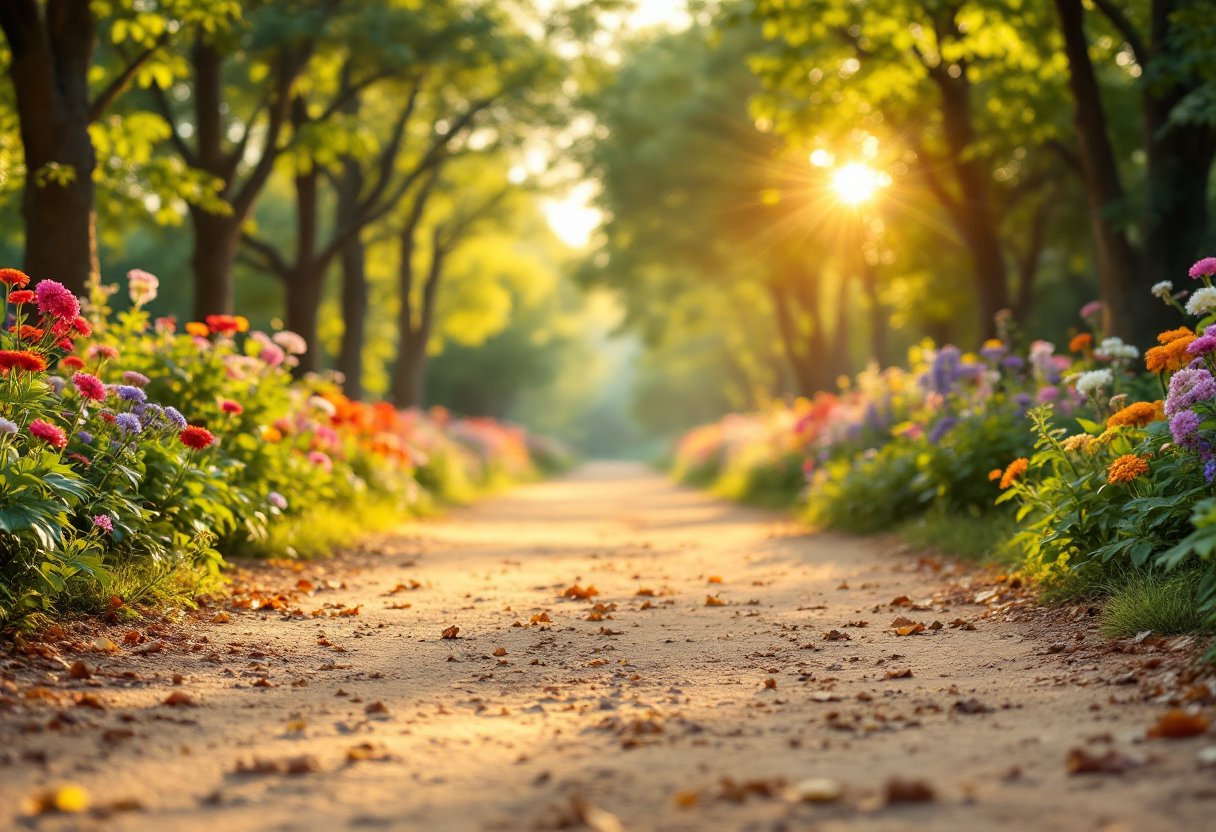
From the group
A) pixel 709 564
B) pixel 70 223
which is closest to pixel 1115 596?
pixel 709 564

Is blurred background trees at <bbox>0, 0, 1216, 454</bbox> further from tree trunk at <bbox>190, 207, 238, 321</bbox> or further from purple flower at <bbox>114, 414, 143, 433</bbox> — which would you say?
purple flower at <bbox>114, 414, 143, 433</bbox>

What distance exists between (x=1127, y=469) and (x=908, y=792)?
2998 millimetres

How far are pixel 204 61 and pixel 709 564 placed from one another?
8.81 m

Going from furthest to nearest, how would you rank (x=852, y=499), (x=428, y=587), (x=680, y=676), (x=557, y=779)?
1. (x=852, y=499)
2. (x=428, y=587)
3. (x=680, y=676)
4. (x=557, y=779)

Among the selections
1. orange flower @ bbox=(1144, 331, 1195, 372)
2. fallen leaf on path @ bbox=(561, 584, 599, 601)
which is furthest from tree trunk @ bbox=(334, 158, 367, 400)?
orange flower @ bbox=(1144, 331, 1195, 372)

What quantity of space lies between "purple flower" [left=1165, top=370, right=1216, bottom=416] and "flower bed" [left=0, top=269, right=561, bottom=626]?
5.35 metres

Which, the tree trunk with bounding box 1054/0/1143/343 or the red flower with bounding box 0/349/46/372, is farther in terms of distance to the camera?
the tree trunk with bounding box 1054/0/1143/343

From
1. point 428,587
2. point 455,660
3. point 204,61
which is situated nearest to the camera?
point 455,660

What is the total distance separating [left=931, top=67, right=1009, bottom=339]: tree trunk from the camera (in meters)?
13.8

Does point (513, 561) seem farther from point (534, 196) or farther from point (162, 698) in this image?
point (534, 196)

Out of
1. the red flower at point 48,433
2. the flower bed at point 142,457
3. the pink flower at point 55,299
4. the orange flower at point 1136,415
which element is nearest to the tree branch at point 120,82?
the flower bed at point 142,457

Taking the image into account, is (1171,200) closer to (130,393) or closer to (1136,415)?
(1136,415)

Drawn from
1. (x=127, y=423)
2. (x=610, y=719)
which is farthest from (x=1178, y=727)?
(x=127, y=423)

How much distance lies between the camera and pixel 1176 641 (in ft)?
14.6
